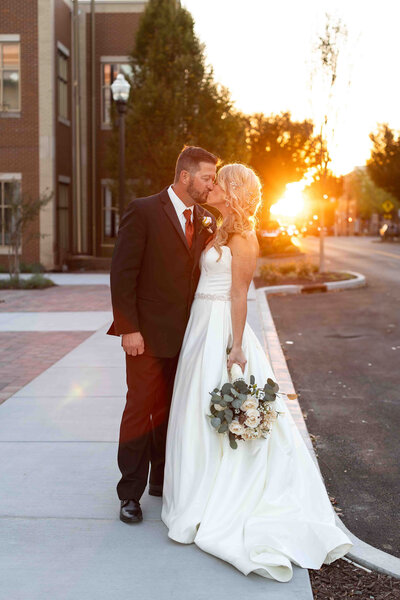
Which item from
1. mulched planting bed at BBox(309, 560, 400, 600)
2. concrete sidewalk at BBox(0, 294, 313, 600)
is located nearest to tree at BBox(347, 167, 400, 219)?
concrete sidewalk at BBox(0, 294, 313, 600)

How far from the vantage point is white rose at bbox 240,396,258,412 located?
3662 millimetres

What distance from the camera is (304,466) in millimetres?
3850

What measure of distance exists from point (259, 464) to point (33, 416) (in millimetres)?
2848

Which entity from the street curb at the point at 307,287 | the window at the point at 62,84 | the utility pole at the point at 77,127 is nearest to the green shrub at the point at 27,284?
the street curb at the point at 307,287

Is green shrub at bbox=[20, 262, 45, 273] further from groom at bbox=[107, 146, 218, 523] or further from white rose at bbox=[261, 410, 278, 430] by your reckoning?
white rose at bbox=[261, 410, 278, 430]

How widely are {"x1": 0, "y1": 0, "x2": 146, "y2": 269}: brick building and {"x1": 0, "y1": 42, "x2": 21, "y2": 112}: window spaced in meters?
0.03

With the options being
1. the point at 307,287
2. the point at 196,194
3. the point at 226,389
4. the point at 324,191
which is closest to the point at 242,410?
the point at 226,389

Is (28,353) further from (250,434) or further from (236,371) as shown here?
(250,434)

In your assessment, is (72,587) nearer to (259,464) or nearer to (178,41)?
(259,464)

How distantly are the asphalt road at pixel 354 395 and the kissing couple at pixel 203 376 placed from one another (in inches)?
25.8

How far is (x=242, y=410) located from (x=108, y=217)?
23.4 meters

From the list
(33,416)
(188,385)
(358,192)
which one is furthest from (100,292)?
(358,192)

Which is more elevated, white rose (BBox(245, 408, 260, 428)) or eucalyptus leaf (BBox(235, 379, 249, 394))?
eucalyptus leaf (BBox(235, 379, 249, 394))

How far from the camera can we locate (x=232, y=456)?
12.2ft
